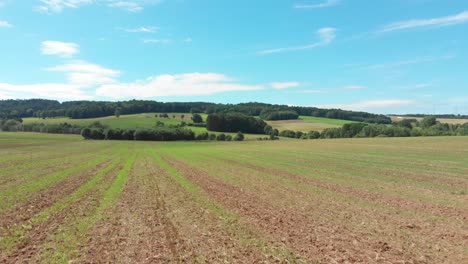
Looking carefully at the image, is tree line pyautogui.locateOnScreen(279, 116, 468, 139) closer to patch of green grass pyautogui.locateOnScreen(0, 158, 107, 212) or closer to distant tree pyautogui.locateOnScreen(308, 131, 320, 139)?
distant tree pyautogui.locateOnScreen(308, 131, 320, 139)

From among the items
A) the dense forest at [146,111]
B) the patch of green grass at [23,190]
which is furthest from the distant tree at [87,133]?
the patch of green grass at [23,190]

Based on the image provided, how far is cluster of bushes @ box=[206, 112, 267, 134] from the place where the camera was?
452 feet

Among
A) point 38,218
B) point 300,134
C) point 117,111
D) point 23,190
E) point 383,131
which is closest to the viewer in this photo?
point 38,218

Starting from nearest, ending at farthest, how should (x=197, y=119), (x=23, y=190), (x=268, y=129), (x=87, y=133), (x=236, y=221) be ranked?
(x=236, y=221) < (x=23, y=190) < (x=87, y=133) < (x=268, y=129) < (x=197, y=119)

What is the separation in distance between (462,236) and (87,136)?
426 feet

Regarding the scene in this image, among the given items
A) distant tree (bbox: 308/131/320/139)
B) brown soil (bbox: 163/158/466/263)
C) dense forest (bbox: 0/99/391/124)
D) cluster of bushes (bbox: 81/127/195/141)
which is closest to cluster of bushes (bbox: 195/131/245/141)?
cluster of bushes (bbox: 81/127/195/141)

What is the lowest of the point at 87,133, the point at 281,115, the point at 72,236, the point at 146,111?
the point at 87,133

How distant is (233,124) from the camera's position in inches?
5458

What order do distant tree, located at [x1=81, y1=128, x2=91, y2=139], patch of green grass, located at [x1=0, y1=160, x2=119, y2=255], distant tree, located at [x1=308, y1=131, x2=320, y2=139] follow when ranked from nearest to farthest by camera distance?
patch of green grass, located at [x1=0, y1=160, x2=119, y2=255] < distant tree, located at [x1=308, y1=131, x2=320, y2=139] < distant tree, located at [x1=81, y1=128, x2=91, y2=139]

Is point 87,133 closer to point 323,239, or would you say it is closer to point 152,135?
point 152,135

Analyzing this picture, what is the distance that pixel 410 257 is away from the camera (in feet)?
29.9

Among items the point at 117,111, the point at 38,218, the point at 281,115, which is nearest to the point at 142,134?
the point at 117,111

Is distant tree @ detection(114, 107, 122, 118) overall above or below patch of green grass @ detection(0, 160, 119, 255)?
above

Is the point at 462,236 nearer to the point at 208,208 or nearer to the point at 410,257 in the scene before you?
the point at 410,257
